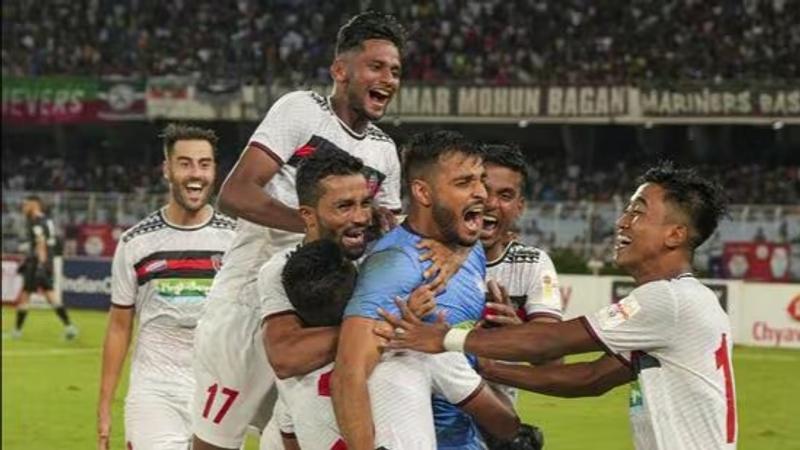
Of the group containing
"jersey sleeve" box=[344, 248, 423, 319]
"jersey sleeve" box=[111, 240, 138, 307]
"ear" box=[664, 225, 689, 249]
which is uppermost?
"ear" box=[664, 225, 689, 249]

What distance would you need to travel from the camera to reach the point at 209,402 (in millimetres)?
6973

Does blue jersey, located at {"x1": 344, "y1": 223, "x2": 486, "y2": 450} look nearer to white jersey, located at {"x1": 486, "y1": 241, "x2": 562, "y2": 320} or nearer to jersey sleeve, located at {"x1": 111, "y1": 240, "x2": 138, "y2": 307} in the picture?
white jersey, located at {"x1": 486, "y1": 241, "x2": 562, "y2": 320}

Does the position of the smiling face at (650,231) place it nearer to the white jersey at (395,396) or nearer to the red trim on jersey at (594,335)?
the red trim on jersey at (594,335)

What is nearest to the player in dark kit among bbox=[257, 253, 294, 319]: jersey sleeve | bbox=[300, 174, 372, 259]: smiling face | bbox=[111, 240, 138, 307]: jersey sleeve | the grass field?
Answer: the grass field

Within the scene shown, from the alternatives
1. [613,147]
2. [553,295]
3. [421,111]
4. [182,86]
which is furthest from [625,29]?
[553,295]

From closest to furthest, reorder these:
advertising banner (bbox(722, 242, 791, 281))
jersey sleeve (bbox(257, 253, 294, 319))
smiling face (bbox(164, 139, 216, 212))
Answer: jersey sleeve (bbox(257, 253, 294, 319))
smiling face (bbox(164, 139, 216, 212))
advertising banner (bbox(722, 242, 791, 281))

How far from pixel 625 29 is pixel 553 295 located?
31.8 m

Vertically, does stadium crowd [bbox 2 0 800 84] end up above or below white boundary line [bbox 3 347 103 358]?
above

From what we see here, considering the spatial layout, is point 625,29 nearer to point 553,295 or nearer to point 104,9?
point 104,9

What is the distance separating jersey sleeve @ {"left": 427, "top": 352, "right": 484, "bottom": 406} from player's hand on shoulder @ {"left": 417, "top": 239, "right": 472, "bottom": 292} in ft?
0.86

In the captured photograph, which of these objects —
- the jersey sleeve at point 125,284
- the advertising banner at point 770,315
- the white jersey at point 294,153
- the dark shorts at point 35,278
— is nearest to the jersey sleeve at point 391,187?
the white jersey at point 294,153

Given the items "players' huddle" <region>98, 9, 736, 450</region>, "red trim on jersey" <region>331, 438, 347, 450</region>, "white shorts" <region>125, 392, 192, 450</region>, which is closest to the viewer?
"players' huddle" <region>98, 9, 736, 450</region>

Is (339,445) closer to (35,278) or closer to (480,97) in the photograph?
(35,278)

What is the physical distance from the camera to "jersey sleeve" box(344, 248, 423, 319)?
5.36 meters
